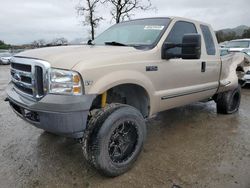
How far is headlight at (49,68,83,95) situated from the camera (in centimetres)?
270

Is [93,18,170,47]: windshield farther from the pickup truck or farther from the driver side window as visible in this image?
the driver side window

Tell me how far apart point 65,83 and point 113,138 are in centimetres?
87

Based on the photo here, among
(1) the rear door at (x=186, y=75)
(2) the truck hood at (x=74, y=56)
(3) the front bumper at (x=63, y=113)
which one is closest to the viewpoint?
(3) the front bumper at (x=63, y=113)

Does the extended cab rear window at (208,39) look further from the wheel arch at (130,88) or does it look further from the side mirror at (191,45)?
the wheel arch at (130,88)

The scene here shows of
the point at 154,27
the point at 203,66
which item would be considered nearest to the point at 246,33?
the point at 203,66

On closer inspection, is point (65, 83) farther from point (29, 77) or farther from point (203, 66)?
point (203, 66)

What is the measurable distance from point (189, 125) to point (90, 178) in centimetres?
252

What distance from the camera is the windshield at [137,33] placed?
3.80 meters

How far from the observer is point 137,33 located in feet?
13.2

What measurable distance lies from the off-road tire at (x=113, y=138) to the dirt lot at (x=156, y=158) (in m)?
0.17

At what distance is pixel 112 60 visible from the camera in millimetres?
3029

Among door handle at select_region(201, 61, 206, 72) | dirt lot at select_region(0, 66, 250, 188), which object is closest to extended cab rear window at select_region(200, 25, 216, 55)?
door handle at select_region(201, 61, 206, 72)

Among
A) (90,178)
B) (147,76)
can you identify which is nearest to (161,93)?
(147,76)

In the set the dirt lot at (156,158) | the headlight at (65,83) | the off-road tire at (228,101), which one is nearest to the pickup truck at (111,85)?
the headlight at (65,83)
